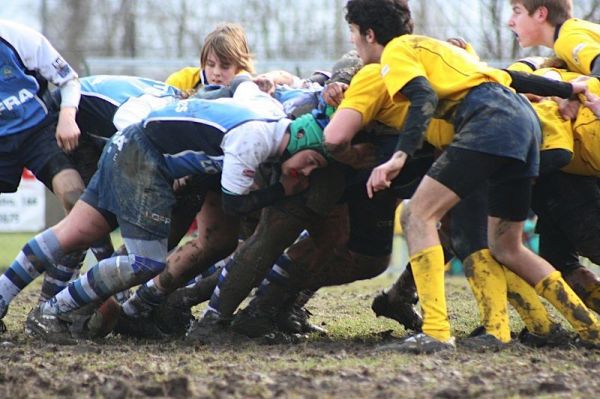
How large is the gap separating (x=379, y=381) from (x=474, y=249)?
1603mm

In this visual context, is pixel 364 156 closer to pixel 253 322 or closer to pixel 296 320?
pixel 253 322

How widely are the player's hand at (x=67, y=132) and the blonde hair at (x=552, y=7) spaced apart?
276cm

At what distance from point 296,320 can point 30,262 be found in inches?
67.8

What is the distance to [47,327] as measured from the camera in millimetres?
6324

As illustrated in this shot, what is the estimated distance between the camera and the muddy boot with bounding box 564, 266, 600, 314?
22.2ft

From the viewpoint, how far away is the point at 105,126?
7125mm

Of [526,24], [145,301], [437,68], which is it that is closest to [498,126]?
[437,68]

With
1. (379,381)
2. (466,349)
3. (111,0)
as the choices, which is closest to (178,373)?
(379,381)

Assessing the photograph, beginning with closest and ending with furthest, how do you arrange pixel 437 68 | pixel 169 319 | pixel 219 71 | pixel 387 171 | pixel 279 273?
pixel 387 171, pixel 437 68, pixel 279 273, pixel 169 319, pixel 219 71

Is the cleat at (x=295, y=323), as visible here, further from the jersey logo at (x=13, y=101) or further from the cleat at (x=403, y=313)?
the jersey logo at (x=13, y=101)

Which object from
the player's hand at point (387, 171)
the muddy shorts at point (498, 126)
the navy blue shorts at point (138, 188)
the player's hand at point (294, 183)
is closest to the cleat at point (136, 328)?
the navy blue shorts at point (138, 188)

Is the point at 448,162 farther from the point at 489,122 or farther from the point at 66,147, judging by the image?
the point at 66,147

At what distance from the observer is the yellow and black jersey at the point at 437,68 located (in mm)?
5586

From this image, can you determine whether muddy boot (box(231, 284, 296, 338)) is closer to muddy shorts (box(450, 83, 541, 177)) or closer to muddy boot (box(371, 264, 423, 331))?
muddy boot (box(371, 264, 423, 331))
